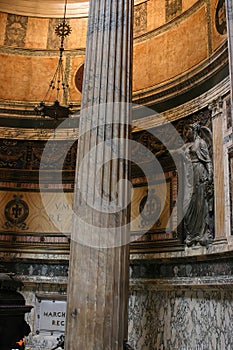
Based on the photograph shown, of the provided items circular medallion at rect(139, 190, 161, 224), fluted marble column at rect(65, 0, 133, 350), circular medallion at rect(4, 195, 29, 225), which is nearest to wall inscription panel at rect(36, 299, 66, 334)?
circular medallion at rect(4, 195, 29, 225)

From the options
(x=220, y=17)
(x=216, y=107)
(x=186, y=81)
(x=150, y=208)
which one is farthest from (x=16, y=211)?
(x=220, y=17)

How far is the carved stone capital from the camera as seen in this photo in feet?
24.5

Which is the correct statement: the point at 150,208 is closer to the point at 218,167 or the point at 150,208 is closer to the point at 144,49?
the point at 218,167

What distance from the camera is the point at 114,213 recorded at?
5.31 m

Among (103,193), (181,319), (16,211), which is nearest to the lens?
(103,193)

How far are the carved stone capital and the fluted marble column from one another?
208 centimetres

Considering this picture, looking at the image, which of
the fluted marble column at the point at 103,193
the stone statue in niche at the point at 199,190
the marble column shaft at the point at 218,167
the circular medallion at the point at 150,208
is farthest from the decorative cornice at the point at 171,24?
the circular medallion at the point at 150,208

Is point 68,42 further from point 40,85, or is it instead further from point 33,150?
point 33,150

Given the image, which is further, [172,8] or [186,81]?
[172,8]

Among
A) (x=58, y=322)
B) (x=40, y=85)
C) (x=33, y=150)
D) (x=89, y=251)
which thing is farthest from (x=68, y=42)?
(x=89, y=251)

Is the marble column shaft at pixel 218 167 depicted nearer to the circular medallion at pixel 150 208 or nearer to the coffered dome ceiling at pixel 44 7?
the circular medallion at pixel 150 208

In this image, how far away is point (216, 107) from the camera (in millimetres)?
7578

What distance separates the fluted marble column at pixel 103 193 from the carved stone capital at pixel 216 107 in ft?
6.83

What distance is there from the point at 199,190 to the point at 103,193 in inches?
111
